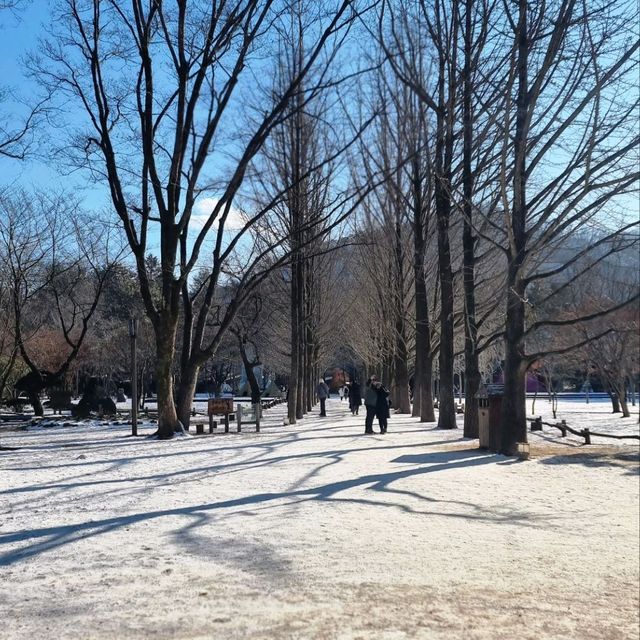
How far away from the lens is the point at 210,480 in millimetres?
9562

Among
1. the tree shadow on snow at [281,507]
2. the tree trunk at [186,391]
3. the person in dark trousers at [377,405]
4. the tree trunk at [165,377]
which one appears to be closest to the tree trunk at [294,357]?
the tree trunk at [186,391]

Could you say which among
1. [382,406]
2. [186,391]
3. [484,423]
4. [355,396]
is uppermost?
[186,391]

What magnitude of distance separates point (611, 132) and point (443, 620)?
7.15 meters

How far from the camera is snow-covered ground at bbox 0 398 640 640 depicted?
4.07m

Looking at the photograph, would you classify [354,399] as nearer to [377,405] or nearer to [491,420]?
[377,405]

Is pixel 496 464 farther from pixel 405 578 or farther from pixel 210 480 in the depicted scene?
pixel 405 578

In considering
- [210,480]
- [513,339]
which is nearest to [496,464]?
[513,339]

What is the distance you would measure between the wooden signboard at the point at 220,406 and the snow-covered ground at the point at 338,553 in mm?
9501

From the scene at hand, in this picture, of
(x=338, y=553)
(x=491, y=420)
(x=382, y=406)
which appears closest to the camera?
(x=338, y=553)

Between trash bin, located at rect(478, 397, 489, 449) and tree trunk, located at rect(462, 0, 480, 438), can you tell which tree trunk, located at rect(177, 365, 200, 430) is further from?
trash bin, located at rect(478, 397, 489, 449)

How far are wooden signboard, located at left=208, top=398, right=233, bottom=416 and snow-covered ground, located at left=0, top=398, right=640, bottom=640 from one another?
9.50 metres

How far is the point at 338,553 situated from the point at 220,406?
1412 centimetres

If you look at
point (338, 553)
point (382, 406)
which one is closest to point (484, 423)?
point (382, 406)

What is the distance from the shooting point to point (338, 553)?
561 centimetres
